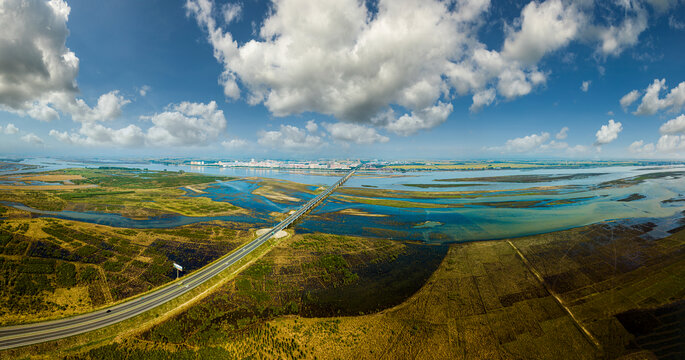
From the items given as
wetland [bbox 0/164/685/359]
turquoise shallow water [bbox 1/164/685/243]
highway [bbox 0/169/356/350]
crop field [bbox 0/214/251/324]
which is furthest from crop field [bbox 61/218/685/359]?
turquoise shallow water [bbox 1/164/685/243]

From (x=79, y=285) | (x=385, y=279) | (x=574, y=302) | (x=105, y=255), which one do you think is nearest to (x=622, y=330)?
(x=574, y=302)

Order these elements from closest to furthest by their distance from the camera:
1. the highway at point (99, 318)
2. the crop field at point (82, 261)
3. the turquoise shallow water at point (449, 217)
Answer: the highway at point (99, 318), the crop field at point (82, 261), the turquoise shallow water at point (449, 217)

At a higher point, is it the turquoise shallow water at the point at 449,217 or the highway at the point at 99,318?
the turquoise shallow water at the point at 449,217

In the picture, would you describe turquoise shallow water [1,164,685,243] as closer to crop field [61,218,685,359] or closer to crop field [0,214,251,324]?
crop field [0,214,251,324]

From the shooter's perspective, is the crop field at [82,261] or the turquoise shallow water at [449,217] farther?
the turquoise shallow water at [449,217]

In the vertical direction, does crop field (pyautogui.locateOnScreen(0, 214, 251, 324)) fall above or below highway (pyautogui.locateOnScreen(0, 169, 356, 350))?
above

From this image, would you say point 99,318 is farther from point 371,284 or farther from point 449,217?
point 449,217

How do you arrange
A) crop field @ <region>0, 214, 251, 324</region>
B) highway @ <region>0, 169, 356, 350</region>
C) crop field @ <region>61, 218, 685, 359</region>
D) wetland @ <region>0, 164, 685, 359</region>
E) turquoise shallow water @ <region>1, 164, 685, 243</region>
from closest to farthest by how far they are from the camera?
crop field @ <region>61, 218, 685, 359</region>, highway @ <region>0, 169, 356, 350</region>, wetland @ <region>0, 164, 685, 359</region>, crop field @ <region>0, 214, 251, 324</region>, turquoise shallow water @ <region>1, 164, 685, 243</region>

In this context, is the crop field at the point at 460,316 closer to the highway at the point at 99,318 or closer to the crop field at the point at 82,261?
the highway at the point at 99,318

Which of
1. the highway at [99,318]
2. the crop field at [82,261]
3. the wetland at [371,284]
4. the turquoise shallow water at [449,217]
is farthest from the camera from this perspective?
the turquoise shallow water at [449,217]

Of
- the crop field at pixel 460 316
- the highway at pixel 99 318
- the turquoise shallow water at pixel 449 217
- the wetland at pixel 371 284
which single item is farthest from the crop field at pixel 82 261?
the turquoise shallow water at pixel 449 217

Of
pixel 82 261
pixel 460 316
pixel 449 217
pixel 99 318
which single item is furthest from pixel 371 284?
pixel 82 261
